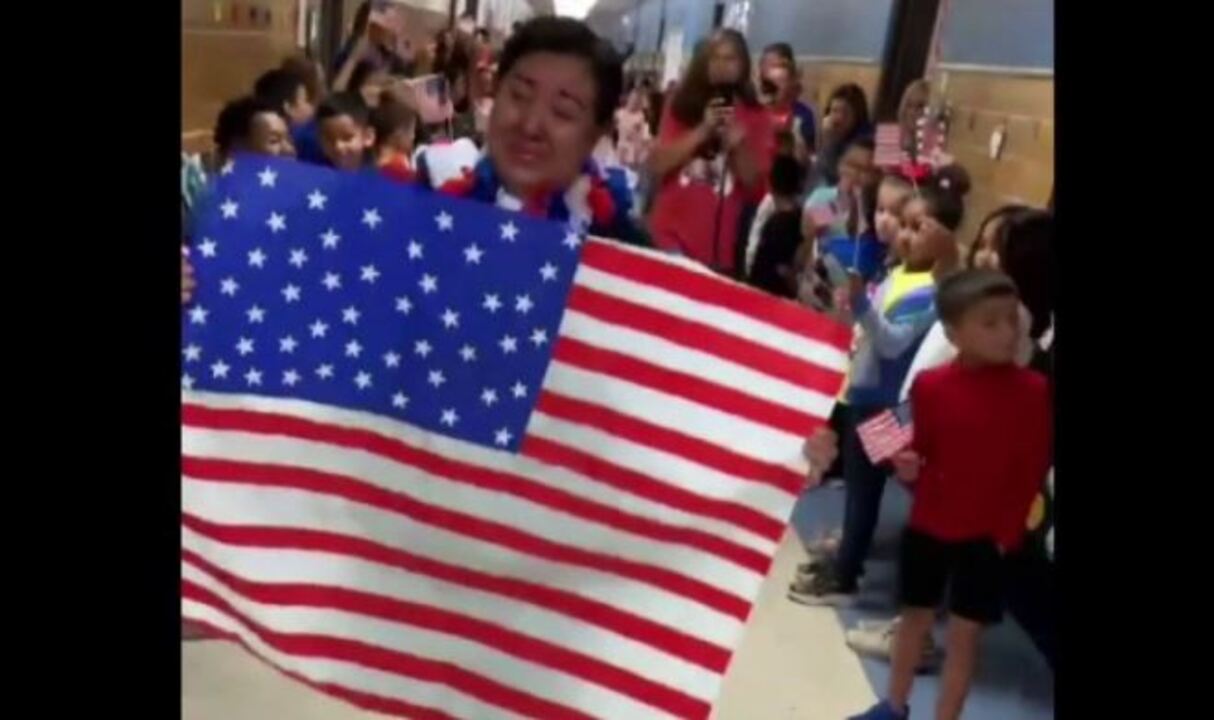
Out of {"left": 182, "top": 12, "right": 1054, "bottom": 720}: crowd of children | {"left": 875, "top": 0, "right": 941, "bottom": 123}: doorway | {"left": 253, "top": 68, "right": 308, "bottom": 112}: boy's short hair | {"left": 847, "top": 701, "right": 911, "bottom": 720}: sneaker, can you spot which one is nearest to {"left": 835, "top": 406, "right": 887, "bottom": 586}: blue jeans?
{"left": 182, "top": 12, "right": 1054, "bottom": 720}: crowd of children

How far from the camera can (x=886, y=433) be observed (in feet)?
3.66

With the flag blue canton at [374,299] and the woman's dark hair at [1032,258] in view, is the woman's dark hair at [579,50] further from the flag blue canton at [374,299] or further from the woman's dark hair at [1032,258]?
the woman's dark hair at [1032,258]

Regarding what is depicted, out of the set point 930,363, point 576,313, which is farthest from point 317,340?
point 930,363

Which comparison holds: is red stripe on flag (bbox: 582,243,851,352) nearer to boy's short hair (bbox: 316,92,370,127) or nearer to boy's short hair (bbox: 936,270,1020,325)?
boy's short hair (bbox: 936,270,1020,325)

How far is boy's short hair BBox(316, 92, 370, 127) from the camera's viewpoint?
44.2 inches

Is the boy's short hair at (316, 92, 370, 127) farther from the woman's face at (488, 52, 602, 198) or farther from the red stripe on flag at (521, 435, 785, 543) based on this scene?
the red stripe on flag at (521, 435, 785, 543)

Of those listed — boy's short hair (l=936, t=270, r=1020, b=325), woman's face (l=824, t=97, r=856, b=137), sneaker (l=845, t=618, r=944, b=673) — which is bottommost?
sneaker (l=845, t=618, r=944, b=673)

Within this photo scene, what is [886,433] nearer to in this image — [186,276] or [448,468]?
[448,468]

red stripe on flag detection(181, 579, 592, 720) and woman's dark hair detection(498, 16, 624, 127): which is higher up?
woman's dark hair detection(498, 16, 624, 127)

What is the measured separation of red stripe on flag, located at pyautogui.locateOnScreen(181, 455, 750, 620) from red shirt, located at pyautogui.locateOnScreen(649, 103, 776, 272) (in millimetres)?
231

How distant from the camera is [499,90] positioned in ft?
A: 3.62

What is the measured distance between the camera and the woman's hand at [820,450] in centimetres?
108

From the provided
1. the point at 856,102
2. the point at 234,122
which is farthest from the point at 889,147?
the point at 234,122

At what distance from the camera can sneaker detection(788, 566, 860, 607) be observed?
1138 millimetres
